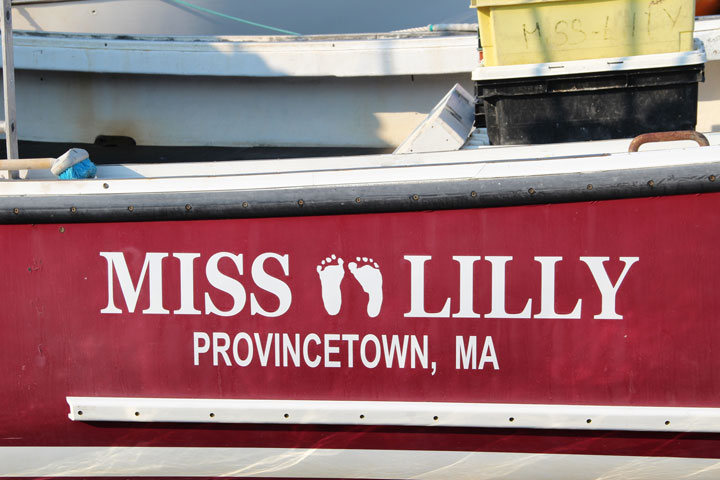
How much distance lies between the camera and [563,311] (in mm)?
2404

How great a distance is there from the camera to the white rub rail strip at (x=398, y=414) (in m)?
2.42

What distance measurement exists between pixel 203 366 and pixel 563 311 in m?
0.98

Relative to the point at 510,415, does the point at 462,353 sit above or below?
above

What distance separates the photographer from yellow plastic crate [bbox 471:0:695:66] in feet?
9.64

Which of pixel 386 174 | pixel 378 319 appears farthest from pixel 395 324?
pixel 386 174

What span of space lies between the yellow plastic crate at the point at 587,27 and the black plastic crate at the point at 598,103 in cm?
9

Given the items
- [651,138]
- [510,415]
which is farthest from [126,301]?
[651,138]

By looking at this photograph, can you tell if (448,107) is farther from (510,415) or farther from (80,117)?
(80,117)

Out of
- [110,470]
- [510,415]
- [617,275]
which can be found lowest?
[110,470]

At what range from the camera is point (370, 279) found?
2.44 meters

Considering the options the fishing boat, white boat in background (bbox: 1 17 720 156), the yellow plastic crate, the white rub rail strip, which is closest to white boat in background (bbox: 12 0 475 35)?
white boat in background (bbox: 1 17 720 156)

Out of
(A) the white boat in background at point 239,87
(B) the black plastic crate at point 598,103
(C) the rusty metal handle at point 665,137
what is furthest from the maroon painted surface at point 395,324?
(A) the white boat in background at point 239,87

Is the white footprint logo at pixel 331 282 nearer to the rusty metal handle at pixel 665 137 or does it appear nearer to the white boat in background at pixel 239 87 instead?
the rusty metal handle at pixel 665 137

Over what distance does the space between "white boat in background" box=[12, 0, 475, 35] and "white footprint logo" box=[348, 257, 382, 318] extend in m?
4.07
